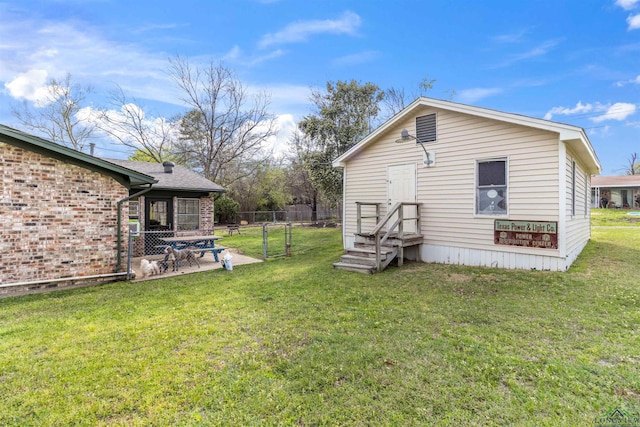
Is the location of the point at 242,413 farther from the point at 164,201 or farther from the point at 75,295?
the point at 164,201

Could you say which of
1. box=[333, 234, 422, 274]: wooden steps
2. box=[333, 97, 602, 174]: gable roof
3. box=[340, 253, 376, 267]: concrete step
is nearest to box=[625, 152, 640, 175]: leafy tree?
box=[333, 97, 602, 174]: gable roof

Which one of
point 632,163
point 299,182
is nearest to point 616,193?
point 632,163

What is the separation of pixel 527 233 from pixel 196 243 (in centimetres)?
900

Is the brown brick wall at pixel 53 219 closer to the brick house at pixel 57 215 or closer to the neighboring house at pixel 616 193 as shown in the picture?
the brick house at pixel 57 215

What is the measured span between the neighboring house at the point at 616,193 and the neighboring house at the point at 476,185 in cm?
2287

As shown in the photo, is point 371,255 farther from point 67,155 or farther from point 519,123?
point 67,155

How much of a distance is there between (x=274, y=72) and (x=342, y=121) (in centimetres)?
494

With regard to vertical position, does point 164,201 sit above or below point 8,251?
above

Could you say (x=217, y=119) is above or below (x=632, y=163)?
above

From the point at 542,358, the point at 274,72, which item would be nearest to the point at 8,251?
the point at 542,358

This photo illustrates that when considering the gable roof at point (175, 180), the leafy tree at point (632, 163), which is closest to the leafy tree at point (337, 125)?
the gable roof at point (175, 180)

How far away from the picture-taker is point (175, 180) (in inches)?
452

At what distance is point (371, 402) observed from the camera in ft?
7.77

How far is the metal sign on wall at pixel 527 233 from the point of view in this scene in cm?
618
